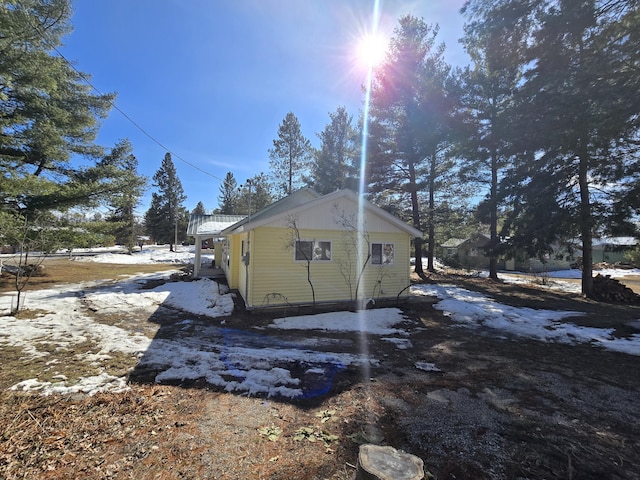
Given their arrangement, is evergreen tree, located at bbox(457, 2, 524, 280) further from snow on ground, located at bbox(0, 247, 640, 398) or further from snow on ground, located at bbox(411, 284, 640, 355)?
snow on ground, located at bbox(0, 247, 640, 398)

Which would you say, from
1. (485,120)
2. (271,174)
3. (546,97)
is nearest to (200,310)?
(546,97)

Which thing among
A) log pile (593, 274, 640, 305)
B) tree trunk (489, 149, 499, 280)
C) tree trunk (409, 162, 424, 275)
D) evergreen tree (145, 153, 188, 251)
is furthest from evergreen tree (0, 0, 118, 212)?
evergreen tree (145, 153, 188, 251)

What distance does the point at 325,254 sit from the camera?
9422 millimetres

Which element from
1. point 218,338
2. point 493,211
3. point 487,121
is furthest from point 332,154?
point 218,338

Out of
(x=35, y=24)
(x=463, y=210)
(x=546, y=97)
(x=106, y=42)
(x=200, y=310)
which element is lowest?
(x=200, y=310)

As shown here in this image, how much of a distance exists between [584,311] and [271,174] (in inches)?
935

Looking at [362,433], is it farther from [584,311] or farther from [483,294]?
[483,294]

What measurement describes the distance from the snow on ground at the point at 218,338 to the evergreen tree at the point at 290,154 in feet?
58.6

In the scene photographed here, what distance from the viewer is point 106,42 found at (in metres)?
8.13

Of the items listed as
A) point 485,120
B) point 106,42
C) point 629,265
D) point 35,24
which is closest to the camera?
point 106,42

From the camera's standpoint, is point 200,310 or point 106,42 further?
point 200,310

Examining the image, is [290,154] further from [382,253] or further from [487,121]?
[382,253]

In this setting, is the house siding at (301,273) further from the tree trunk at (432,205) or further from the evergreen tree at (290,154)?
the evergreen tree at (290,154)

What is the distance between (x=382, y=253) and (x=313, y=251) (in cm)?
264
